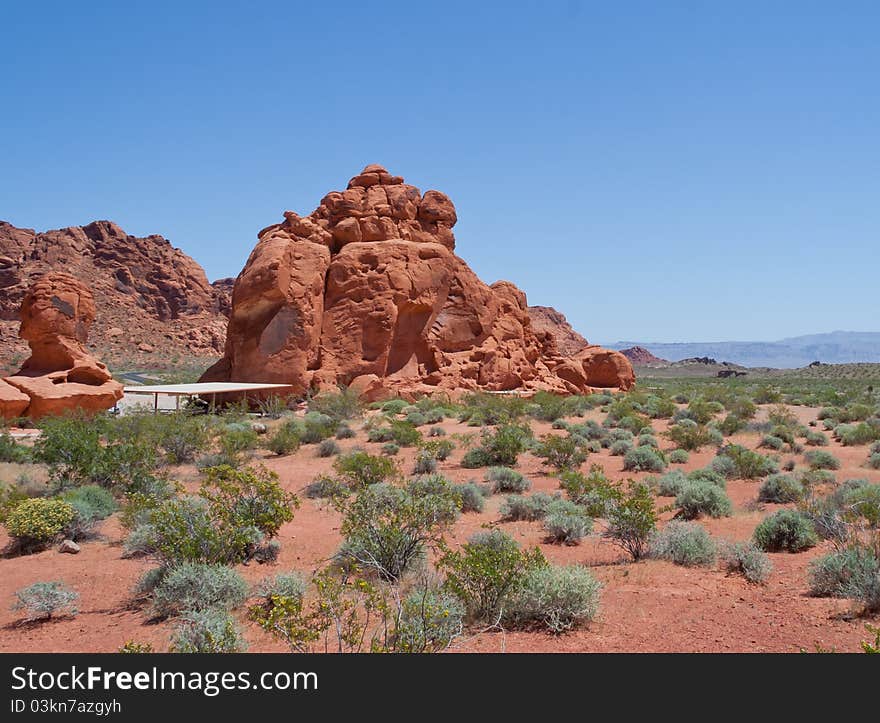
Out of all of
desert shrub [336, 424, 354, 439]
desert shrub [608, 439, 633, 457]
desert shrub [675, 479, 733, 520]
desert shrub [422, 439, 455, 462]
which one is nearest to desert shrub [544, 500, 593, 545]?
desert shrub [675, 479, 733, 520]

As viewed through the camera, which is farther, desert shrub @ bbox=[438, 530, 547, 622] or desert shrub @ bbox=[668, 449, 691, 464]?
desert shrub @ bbox=[668, 449, 691, 464]

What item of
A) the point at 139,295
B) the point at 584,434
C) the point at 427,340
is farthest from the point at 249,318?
the point at 139,295

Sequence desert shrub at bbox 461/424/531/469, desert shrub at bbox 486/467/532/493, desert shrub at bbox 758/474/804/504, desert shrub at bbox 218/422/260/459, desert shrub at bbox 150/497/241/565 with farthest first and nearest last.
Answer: desert shrub at bbox 461/424/531/469, desert shrub at bbox 218/422/260/459, desert shrub at bbox 486/467/532/493, desert shrub at bbox 758/474/804/504, desert shrub at bbox 150/497/241/565

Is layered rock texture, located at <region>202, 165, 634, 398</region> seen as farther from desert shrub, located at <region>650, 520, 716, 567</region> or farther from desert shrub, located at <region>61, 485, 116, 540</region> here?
desert shrub, located at <region>650, 520, 716, 567</region>

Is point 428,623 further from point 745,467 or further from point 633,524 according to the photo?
point 745,467

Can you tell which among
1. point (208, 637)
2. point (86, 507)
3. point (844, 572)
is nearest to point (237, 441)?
point (86, 507)

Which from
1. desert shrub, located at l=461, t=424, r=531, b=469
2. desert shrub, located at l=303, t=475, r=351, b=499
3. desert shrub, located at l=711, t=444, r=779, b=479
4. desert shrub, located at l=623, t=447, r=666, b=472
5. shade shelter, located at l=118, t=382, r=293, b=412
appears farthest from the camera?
shade shelter, located at l=118, t=382, r=293, b=412

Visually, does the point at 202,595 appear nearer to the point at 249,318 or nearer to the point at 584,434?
the point at 584,434

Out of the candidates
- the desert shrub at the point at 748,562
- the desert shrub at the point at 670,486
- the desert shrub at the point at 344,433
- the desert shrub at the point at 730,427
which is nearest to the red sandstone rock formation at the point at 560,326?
the desert shrub at the point at 730,427

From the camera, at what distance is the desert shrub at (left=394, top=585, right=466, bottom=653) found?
13.5 ft

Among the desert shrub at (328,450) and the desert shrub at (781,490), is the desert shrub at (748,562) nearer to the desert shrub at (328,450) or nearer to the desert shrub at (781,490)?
the desert shrub at (781,490)

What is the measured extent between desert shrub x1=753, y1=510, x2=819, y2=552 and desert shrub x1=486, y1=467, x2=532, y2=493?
435 centimetres

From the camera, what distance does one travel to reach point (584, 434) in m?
17.5
